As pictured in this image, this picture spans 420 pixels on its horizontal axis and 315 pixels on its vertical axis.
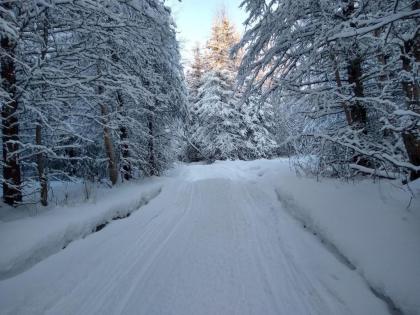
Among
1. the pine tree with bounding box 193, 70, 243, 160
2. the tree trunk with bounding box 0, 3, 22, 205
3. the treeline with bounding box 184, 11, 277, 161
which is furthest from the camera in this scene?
the treeline with bounding box 184, 11, 277, 161

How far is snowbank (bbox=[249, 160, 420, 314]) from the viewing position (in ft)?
10.6

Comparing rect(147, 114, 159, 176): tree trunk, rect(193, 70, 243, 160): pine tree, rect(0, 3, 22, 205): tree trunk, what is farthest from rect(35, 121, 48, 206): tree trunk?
rect(193, 70, 243, 160): pine tree

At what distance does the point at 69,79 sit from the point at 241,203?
17.8 feet

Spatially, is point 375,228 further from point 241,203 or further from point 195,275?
point 241,203

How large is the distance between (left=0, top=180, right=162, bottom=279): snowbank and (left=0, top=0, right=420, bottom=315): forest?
0.10 feet

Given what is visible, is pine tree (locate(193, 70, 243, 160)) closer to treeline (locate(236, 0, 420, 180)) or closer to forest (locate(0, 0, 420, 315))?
forest (locate(0, 0, 420, 315))

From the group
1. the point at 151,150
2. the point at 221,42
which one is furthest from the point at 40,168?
the point at 221,42

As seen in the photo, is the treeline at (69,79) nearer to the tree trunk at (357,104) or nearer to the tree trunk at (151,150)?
the tree trunk at (151,150)

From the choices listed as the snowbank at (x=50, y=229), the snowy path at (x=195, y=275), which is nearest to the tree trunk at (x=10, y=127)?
the snowbank at (x=50, y=229)

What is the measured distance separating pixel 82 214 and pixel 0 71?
3.80 m

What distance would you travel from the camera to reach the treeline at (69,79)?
642 cm

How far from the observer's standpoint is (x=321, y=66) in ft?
27.2

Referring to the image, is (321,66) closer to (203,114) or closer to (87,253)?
(87,253)

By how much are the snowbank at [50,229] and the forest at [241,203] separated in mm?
31
